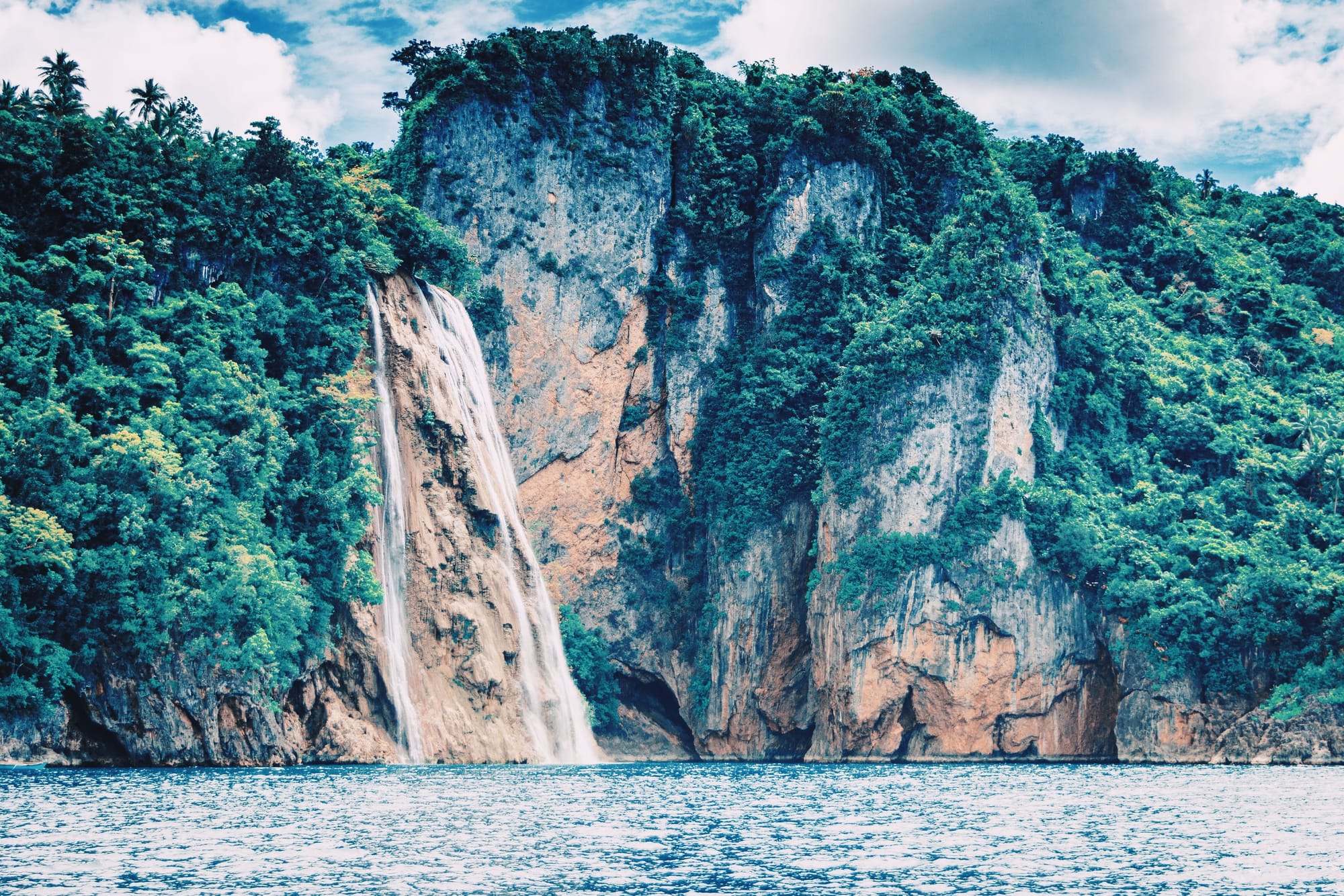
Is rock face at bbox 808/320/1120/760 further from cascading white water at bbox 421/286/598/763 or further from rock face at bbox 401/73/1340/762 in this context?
cascading white water at bbox 421/286/598/763

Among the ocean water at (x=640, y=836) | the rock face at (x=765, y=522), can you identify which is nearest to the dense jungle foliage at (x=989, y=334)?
the rock face at (x=765, y=522)

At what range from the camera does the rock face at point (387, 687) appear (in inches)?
1377

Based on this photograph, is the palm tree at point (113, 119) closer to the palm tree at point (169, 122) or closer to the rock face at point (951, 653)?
the palm tree at point (169, 122)

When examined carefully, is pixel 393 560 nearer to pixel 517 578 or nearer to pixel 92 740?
pixel 517 578

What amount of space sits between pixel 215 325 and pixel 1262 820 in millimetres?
30320

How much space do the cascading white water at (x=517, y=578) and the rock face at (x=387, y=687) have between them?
0.56 meters

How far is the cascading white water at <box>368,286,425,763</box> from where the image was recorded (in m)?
41.2

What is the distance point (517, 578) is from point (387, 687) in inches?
298

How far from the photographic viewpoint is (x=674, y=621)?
58969mm

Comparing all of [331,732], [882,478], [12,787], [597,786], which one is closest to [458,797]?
[597,786]

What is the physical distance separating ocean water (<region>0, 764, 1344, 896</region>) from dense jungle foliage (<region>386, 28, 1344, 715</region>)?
1819 centimetres

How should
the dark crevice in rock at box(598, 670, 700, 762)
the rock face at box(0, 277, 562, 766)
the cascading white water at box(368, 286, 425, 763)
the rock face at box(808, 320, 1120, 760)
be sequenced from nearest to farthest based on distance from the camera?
the rock face at box(0, 277, 562, 766) → the cascading white water at box(368, 286, 425, 763) → the rock face at box(808, 320, 1120, 760) → the dark crevice in rock at box(598, 670, 700, 762)

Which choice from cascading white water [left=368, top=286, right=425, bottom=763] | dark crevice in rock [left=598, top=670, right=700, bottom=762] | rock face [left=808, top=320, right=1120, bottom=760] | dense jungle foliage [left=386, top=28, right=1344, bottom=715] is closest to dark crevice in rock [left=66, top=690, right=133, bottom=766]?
cascading white water [left=368, top=286, right=425, bottom=763]

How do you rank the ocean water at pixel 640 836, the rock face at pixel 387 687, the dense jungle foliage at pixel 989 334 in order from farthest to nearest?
the dense jungle foliage at pixel 989 334, the rock face at pixel 387 687, the ocean water at pixel 640 836
